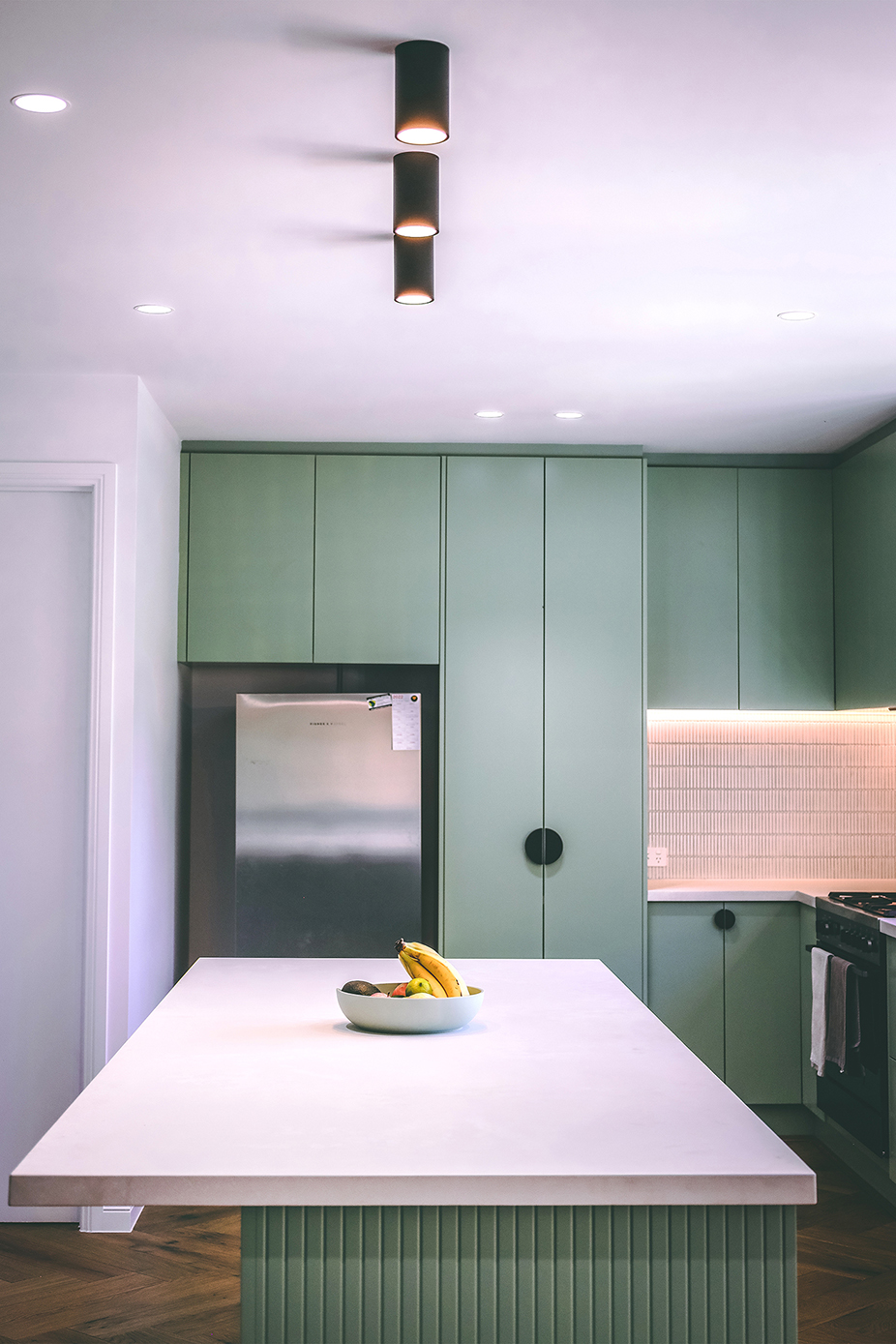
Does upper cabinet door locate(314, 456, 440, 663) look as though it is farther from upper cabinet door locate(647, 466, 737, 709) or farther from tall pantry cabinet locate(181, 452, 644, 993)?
upper cabinet door locate(647, 466, 737, 709)

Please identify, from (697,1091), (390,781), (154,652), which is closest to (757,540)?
(390,781)

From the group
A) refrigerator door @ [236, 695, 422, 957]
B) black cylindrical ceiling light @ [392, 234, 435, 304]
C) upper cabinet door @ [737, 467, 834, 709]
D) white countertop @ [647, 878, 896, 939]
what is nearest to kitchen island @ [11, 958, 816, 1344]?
black cylindrical ceiling light @ [392, 234, 435, 304]

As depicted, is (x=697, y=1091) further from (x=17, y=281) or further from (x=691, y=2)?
(x=17, y=281)

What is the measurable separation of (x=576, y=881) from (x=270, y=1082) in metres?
2.64

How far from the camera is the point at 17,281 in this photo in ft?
9.37

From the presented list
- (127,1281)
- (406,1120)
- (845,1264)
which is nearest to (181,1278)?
(127,1281)

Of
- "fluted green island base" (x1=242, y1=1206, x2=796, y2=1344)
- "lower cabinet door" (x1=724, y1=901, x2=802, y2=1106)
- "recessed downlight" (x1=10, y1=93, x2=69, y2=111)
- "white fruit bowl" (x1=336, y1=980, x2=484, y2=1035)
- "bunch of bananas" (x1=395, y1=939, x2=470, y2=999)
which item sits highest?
"recessed downlight" (x1=10, y1=93, x2=69, y2=111)

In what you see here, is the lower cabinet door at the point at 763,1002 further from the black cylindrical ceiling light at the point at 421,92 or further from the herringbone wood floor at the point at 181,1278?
the black cylindrical ceiling light at the point at 421,92

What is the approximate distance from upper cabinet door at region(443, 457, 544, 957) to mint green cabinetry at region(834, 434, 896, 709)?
1130 millimetres

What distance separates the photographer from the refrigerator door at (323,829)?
4184 mm

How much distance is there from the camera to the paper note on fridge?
4215 millimetres

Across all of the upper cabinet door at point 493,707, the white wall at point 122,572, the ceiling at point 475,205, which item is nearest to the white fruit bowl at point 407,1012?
the ceiling at point 475,205

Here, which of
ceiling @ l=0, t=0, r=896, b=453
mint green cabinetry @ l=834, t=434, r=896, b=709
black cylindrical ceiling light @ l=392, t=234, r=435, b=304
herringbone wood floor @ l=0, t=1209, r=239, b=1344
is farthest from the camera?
mint green cabinetry @ l=834, t=434, r=896, b=709

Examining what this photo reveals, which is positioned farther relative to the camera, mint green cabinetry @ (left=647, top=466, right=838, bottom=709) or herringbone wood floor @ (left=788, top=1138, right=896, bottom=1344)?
mint green cabinetry @ (left=647, top=466, right=838, bottom=709)
